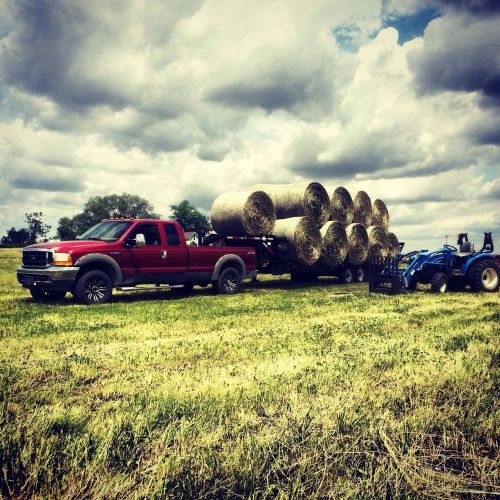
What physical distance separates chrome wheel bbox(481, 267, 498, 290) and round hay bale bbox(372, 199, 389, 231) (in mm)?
5830

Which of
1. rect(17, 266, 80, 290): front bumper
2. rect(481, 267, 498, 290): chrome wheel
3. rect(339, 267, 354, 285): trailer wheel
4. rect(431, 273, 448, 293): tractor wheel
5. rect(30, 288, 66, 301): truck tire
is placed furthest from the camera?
rect(339, 267, 354, 285): trailer wheel

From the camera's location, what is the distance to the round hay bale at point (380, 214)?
1895 centimetres

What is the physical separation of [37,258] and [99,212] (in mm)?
75457

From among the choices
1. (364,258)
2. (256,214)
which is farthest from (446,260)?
(256,214)

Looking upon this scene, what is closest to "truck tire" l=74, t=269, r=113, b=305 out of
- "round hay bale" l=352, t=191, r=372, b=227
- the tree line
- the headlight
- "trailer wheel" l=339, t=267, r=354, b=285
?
the headlight

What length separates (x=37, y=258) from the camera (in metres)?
10.4

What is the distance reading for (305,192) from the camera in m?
14.9

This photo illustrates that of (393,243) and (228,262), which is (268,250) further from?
(393,243)

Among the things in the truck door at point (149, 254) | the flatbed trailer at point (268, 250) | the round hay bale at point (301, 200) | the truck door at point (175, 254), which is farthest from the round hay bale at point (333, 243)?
the truck door at point (149, 254)

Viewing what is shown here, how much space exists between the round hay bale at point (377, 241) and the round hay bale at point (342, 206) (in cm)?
139

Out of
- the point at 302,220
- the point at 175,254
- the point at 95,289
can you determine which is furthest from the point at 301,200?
the point at 95,289

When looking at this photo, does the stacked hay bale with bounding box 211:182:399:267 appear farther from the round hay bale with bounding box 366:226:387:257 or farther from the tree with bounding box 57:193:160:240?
the tree with bounding box 57:193:160:240

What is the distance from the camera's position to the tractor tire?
43.7 ft

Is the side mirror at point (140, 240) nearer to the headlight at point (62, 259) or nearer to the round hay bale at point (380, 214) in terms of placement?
the headlight at point (62, 259)
